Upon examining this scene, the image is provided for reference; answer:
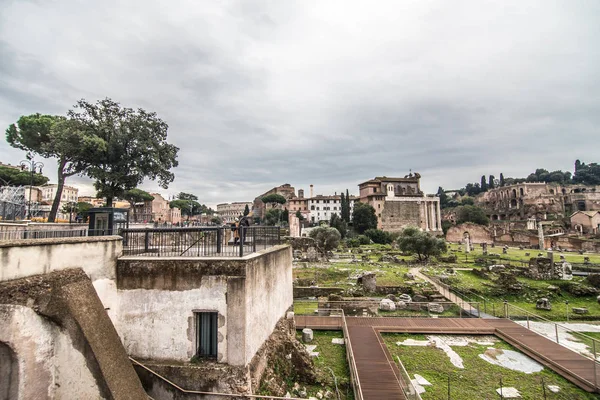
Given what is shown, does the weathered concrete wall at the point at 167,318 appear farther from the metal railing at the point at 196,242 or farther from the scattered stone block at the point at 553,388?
the scattered stone block at the point at 553,388

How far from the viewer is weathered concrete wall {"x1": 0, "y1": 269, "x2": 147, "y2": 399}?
16.4 ft

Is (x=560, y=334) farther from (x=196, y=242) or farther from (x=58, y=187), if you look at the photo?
(x=58, y=187)

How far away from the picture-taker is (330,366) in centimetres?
1044

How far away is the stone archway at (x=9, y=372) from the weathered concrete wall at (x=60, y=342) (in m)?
0.05

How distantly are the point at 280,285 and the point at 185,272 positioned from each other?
13.7 feet

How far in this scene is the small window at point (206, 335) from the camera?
6934mm

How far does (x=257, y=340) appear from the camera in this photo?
25.1ft

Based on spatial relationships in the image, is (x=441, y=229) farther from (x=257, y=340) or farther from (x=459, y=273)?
(x=257, y=340)

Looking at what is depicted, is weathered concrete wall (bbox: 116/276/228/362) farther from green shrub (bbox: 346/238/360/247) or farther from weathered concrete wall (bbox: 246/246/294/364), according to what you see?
green shrub (bbox: 346/238/360/247)

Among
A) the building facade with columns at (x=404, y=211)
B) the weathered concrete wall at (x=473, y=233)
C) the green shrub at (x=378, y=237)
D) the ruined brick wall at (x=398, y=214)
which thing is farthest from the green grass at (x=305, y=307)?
the ruined brick wall at (x=398, y=214)

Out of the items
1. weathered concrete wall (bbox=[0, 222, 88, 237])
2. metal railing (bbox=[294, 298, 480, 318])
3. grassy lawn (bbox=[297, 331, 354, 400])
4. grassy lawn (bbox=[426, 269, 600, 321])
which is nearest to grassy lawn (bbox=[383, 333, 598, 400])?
grassy lawn (bbox=[297, 331, 354, 400])

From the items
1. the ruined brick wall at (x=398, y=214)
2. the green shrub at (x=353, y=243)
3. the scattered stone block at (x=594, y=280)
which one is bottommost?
the scattered stone block at (x=594, y=280)

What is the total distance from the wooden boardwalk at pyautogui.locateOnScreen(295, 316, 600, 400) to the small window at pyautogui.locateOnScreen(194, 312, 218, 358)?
14.8 ft

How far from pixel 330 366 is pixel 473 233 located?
234ft
